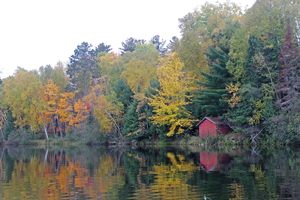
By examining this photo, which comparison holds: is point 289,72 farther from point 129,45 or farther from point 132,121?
point 129,45

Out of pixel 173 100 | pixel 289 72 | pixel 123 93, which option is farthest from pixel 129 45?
pixel 289 72

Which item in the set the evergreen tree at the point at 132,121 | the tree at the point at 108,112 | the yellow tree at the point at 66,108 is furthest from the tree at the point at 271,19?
the yellow tree at the point at 66,108

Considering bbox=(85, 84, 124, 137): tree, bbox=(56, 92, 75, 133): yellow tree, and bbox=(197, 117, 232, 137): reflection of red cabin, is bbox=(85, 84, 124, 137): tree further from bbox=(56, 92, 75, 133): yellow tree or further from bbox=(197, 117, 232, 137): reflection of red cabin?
bbox=(197, 117, 232, 137): reflection of red cabin

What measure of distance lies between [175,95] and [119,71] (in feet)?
70.5

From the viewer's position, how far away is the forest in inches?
1194

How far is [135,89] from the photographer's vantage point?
51188 millimetres

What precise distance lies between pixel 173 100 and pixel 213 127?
22.5 feet

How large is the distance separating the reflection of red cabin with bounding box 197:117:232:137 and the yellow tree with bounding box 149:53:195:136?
2.22 metres

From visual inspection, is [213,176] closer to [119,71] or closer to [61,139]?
[119,71]

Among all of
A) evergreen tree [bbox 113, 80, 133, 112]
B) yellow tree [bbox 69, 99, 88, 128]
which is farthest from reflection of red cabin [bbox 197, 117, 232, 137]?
yellow tree [bbox 69, 99, 88, 128]

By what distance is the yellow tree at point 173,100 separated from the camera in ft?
128

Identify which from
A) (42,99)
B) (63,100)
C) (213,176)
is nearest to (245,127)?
(213,176)

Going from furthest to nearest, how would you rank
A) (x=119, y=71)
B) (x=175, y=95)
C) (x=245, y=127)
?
1. (x=119, y=71)
2. (x=175, y=95)
3. (x=245, y=127)

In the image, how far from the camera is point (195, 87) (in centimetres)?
4156
